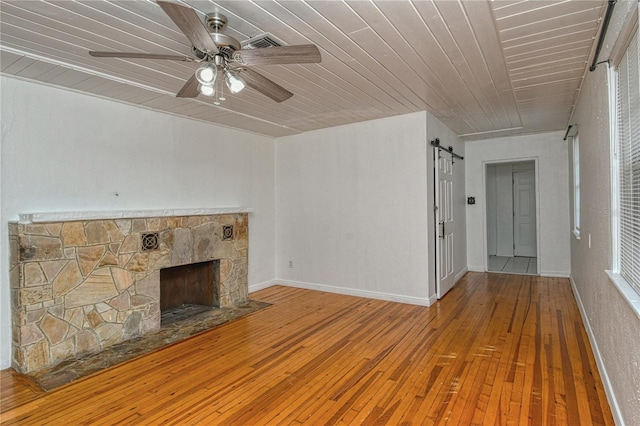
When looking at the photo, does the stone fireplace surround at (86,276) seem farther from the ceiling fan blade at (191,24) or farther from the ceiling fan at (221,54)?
the ceiling fan blade at (191,24)

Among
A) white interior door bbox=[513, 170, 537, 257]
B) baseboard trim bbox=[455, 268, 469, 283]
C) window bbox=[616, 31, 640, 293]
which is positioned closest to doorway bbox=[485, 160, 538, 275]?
white interior door bbox=[513, 170, 537, 257]

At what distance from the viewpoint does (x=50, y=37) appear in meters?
2.41

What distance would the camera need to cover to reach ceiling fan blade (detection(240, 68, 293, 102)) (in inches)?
90.9

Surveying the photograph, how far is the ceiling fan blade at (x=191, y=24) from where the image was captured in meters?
1.58

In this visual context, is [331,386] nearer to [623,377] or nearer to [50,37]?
[623,377]

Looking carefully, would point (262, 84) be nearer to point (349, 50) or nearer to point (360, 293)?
point (349, 50)

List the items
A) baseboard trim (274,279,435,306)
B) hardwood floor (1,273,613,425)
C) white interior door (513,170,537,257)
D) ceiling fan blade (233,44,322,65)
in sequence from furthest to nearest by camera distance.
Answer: white interior door (513,170,537,257)
baseboard trim (274,279,435,306)
hardwood floor (1,273,613,425)
ceiling fan blade (233,44,322,65)

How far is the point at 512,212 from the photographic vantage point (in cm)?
841

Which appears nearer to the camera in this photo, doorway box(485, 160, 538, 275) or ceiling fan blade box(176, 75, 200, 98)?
ceiling fan blade box(176, 75, 200, 98)

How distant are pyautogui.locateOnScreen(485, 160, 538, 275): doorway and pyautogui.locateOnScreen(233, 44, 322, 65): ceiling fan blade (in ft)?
23.6

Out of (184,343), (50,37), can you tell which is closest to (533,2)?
(50,37)

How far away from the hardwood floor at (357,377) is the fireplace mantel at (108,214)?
52.8 inches

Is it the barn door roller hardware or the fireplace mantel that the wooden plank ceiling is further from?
the fireplace mantel

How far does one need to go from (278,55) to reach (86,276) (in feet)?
9.23
